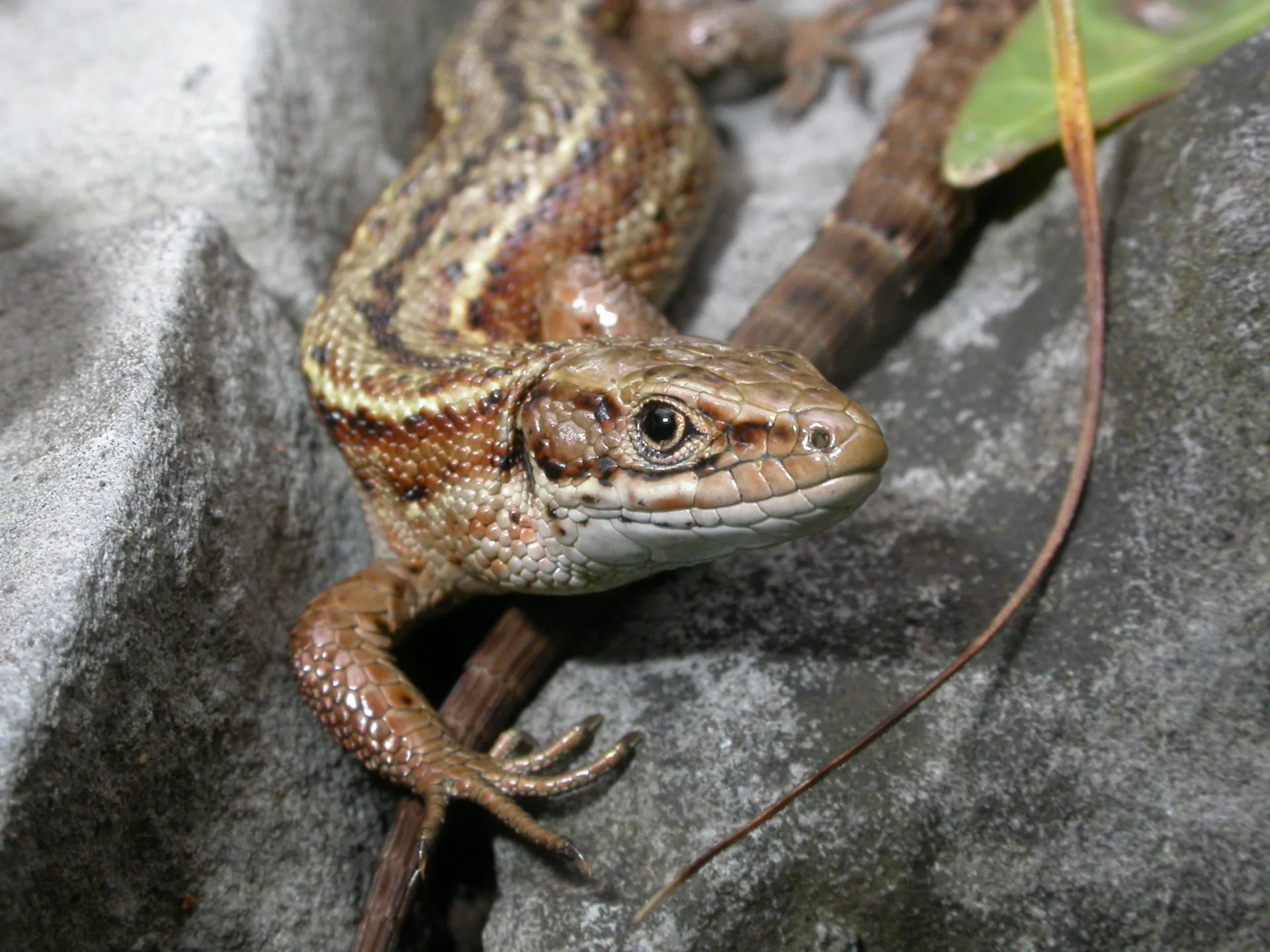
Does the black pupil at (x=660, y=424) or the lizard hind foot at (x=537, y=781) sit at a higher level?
the black pupil at (x=660, y=424)

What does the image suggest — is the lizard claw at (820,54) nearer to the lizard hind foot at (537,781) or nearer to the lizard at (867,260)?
the lizard at (867,260)

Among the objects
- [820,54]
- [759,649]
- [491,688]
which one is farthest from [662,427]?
[820,54]

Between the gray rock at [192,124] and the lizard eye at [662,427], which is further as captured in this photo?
the gray rock at [192,124]

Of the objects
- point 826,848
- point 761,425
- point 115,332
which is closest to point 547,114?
point 115,332

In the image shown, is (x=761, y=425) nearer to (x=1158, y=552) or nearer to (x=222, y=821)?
(x=1158, y=552)

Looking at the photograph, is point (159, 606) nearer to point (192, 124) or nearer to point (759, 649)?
point (759, 649)

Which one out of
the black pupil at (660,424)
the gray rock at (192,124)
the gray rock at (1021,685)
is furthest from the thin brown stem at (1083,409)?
the gray rock at (192,124)

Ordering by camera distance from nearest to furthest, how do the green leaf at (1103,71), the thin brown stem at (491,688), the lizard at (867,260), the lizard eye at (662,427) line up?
1. the lizard eye at (662,427)
2. the thin brown stem at (491,688)
3. the lizard at (867,260)
4. the green leaf at (1103,71)

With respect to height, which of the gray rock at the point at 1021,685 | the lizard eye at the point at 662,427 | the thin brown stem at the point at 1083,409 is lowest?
the gray rock at the point at 1021,685
